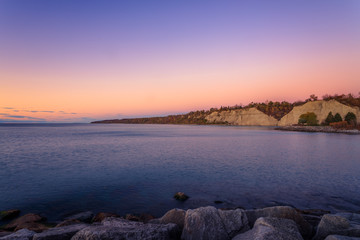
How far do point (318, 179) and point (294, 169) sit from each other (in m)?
3.76

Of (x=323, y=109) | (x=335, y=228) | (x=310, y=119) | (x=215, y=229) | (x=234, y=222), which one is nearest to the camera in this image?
(x=215, y=229)

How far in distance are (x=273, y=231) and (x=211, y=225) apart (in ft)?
5.20

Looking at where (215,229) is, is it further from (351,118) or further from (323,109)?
(323,109)

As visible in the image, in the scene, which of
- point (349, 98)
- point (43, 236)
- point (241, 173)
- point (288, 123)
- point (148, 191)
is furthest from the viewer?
point (288, 123)

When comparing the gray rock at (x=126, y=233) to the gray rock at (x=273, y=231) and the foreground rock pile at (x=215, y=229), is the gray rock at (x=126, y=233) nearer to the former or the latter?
the foreground rock pile at (x=215, y=229)

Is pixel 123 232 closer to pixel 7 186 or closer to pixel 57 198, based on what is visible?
pixel 57 198

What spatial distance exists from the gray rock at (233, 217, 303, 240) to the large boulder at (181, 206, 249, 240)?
638mm

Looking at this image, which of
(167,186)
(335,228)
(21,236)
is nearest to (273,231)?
(335,228)

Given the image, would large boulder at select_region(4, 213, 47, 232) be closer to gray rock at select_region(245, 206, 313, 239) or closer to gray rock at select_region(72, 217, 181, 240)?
gray rock at select_region(72, 217, 181, 240)

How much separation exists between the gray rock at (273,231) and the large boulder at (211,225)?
0.64 meters

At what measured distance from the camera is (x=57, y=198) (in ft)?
40.9

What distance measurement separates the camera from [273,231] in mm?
4750

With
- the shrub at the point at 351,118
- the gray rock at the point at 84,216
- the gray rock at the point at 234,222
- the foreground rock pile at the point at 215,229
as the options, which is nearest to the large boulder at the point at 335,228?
the foreground rock pile at the point at 215,229

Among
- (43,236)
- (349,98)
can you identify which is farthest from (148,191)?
(349,98)
